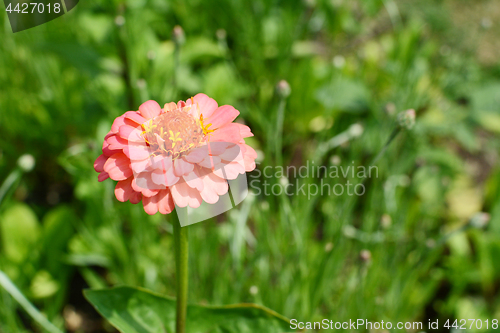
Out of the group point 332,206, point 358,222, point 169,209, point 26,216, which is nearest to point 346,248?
point 332,206

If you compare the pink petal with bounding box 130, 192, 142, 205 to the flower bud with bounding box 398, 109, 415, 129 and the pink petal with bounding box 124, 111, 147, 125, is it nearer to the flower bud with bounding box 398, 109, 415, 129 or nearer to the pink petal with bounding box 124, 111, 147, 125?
the pink petal with bounding box 124, 111, 147, 125

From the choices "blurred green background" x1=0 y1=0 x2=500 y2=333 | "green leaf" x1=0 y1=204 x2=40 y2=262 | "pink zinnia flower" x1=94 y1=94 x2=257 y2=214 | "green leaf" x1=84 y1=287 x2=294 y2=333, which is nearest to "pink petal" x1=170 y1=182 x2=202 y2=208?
"pink zinnia flower" x1=94 y1=94 x2=257 y2=214

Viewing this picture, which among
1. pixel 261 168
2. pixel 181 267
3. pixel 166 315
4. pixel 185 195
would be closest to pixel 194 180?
pixel 185 195

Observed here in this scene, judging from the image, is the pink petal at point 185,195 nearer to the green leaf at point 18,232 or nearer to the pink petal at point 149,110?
the pink petal at point 149,110

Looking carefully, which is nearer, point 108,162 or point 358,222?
point 108,162

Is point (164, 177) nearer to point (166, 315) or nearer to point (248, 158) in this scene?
point (248, 158)

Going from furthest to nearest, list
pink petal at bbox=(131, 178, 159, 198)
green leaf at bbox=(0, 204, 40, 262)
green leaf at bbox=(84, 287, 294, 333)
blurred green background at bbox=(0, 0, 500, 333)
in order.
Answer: green leaf at bbox=(0, 204, 40, 262)
blurred green background at bbox=(0, 0, 500, 333)
green leaf at bbox=(84, 287, 294, 333)
pink petal at bbox=(131, 178, 159, 198)

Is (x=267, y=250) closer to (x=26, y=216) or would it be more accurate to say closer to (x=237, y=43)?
(x=26, y=216)

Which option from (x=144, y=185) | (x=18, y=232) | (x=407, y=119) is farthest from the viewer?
(x=18, y=232)
